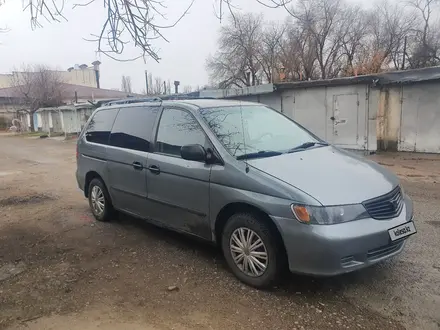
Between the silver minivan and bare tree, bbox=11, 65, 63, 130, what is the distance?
3957cm

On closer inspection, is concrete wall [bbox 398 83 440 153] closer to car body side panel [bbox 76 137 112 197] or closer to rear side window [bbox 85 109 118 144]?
rear side window [bbox 85 109 118 144]

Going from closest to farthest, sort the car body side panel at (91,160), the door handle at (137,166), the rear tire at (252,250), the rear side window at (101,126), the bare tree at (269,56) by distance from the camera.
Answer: the rear tire at (252,250) < the door handle at (137,166) < the car body side panel at (91,160) < the rear side window at (101,126) < the bare tree at (269,56)

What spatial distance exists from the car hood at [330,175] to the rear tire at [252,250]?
50 centimetres

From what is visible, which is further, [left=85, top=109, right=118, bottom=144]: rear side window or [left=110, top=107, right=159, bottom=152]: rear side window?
[left=85, top=109, right=118, bottom=144]: rear side window

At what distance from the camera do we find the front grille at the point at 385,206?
3.27m

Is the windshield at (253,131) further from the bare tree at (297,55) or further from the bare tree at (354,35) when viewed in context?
the bare tree at (354,35)

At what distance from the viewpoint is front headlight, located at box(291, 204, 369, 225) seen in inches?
123

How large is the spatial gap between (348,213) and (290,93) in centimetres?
1280

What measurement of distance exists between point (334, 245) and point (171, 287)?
1604 mm

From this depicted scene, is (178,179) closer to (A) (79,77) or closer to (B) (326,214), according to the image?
(B) (326,214)

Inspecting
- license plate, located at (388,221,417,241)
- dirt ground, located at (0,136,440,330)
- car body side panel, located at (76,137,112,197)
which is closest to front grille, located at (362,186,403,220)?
license plate, located at (388,221,417,241)

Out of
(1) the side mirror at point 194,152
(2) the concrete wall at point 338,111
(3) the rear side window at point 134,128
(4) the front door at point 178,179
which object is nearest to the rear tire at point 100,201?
(3) the rear side window at point 134,128

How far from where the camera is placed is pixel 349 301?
3.33 meters

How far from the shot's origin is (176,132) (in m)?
4.48
